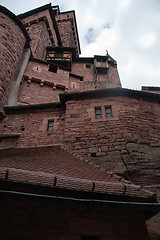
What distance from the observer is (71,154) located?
19.1ft

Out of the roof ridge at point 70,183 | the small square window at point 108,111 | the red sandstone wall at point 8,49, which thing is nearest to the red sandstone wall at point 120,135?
the small square window at point 108,111

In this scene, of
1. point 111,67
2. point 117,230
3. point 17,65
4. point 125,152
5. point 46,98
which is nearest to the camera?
point 117,230

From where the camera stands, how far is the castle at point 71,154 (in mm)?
3068

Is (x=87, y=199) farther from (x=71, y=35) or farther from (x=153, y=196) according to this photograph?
(x=71, y=35)

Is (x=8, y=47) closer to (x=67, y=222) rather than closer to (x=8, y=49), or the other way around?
(x=8, y=49)

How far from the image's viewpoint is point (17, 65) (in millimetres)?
11672

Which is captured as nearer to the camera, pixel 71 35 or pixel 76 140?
pixel 76 140

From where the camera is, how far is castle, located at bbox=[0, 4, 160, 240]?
3.07 metres

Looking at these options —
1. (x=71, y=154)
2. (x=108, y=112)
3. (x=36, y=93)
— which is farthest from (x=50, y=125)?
(x=36, y=93)

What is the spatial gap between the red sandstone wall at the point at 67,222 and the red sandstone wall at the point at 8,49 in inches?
261

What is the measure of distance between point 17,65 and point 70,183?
1091 centimetres

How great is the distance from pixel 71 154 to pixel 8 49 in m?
8.62

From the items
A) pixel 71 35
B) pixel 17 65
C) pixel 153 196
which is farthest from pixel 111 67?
pixel 153 196

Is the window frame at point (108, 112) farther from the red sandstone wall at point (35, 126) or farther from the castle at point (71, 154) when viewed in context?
the red sandstone wall at point (35, 126)
